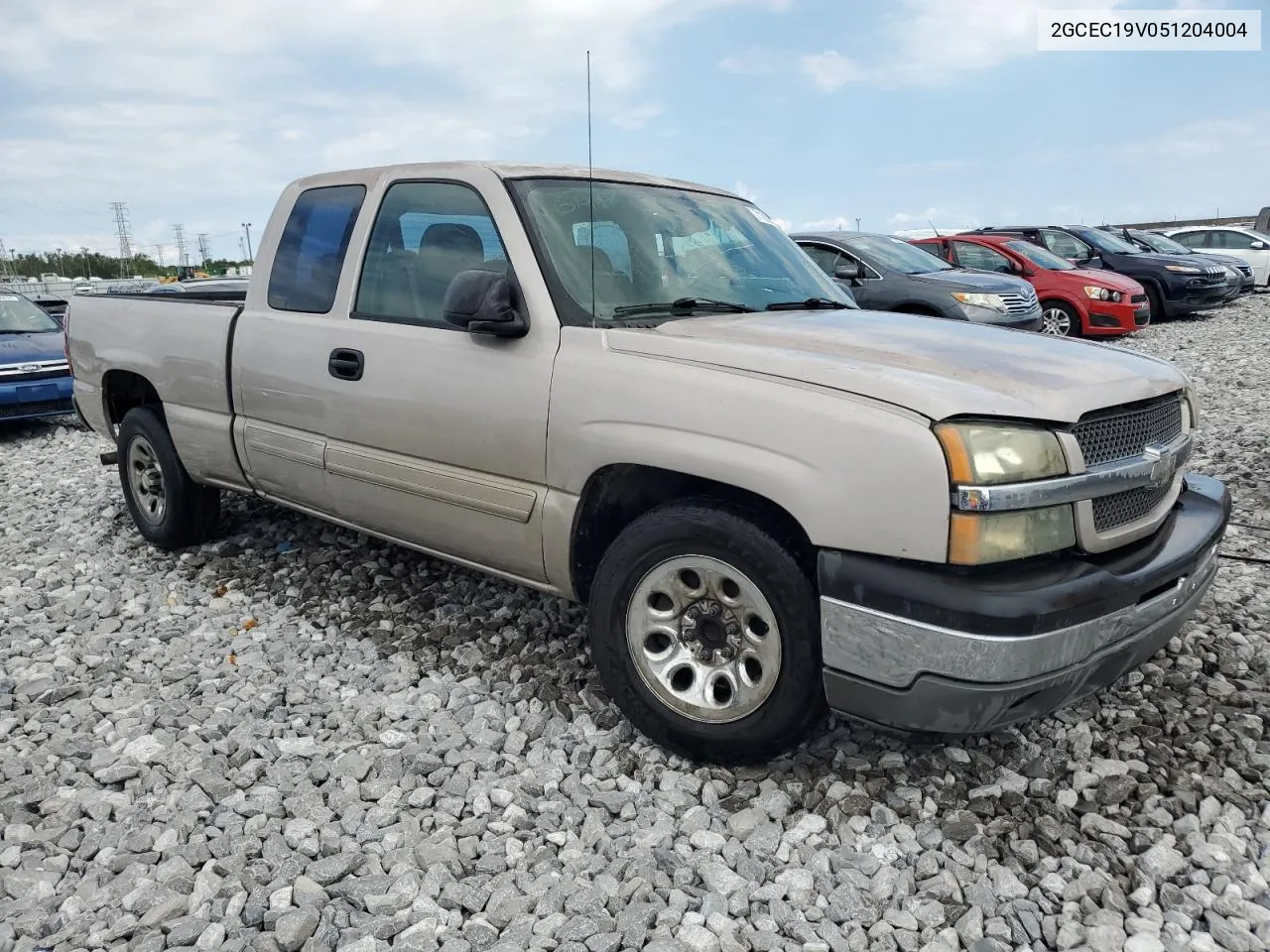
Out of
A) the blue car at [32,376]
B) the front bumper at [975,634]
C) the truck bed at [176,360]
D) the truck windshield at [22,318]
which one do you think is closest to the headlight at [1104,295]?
the front bumper at [975,634]

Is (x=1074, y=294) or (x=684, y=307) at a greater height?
(x=684, y=307)

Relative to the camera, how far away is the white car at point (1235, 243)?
20.4 metres

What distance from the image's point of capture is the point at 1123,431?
104 inches

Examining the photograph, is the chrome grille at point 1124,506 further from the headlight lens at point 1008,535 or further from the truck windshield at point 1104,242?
the truck windshield at point 1104,242

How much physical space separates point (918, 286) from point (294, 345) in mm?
7234

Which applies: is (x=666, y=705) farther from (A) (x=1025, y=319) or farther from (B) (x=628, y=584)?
(A) (x=1025, y=319)

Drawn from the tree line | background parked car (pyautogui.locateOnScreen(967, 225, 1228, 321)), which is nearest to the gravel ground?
background parked car (pyautogui.locateOnScreen(967, 225, 1228, 321))

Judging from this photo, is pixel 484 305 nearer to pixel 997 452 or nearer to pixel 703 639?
pixel 703 639

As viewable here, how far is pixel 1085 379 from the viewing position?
2617 mm

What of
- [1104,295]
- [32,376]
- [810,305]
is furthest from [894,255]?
[32,376]

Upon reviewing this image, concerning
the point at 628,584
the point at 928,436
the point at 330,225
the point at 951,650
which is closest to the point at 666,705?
the point at 628,584

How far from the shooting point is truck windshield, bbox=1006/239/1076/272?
13.2 metres

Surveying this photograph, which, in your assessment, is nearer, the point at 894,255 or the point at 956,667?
the point at 956,667

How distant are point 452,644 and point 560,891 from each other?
5.24 feet
